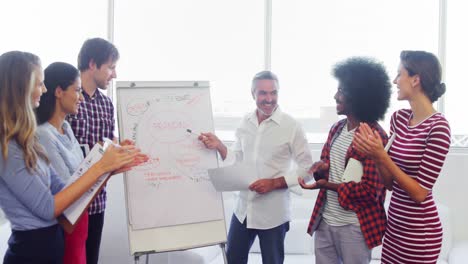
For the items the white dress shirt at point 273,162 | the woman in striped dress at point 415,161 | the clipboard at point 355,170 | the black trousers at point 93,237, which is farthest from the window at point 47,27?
the woman in striped dress at point 415,161

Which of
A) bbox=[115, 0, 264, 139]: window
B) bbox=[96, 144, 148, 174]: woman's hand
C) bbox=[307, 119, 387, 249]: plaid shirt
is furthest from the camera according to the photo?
bbox=[115, 0, 264, 139]: window

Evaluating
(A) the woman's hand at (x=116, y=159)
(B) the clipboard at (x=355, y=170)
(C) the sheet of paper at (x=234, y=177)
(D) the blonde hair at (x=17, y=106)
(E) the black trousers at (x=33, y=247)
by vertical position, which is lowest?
(E) the black trousers at (x=33, y=247)

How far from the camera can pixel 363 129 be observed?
2055 millimetres

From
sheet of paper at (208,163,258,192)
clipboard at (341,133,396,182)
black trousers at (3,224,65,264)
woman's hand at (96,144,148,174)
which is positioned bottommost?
black trousers at (3,224,65,264)

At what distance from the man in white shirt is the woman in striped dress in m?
0.65

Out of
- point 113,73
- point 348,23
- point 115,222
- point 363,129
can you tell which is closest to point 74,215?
point 113,73

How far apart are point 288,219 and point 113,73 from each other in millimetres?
1307

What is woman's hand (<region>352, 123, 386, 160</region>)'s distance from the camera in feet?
6.51

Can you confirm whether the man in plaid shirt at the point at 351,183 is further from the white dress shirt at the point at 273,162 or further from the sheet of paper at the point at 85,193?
the sheet of paper at the point at 85,193

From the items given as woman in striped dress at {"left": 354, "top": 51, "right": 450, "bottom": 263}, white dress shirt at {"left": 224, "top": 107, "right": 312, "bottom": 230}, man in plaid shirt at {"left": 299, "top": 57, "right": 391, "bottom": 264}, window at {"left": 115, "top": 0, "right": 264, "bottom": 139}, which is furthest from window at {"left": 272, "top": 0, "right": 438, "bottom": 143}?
woman in striped dress at {"left": 354, "top": 51, "right": 450, "bottom": 263}

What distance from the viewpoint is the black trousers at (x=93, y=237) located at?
2.59 meters

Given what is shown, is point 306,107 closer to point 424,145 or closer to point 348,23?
point 348,23

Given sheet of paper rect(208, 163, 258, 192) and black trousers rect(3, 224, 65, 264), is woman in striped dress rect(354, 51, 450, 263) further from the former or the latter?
black trousers rect(3, 224, 65, 264)

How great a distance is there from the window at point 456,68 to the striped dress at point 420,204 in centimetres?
220
